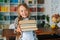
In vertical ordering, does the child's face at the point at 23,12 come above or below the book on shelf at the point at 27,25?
above

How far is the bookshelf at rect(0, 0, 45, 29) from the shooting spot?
5172mm

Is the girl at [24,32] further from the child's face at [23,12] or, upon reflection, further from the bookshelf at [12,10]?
the bookshelf at [12,10]

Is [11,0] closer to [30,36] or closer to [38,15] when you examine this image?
[38,15]

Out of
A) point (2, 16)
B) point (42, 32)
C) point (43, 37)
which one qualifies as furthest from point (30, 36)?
point (2, 16)

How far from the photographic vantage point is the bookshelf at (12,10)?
5172 millimetres

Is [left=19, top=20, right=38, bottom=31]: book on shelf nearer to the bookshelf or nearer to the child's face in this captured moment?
the child's face

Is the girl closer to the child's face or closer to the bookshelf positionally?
the child's face

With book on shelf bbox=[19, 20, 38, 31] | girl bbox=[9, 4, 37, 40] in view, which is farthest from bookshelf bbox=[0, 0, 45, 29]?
book on shelf bbox=[19, 20, 38, 31]

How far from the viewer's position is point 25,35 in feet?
6.41

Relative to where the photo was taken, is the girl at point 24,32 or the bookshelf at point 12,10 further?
the bookshelf at point 12,10

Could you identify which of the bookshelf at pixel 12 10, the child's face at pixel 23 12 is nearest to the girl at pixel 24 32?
the child's face at pixel 23 12

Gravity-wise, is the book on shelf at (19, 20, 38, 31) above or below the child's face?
below

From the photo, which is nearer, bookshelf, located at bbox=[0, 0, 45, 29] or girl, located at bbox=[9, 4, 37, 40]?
girl, located at bbox=[9, 4, 37, 40]

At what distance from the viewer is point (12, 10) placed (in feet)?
17.2
